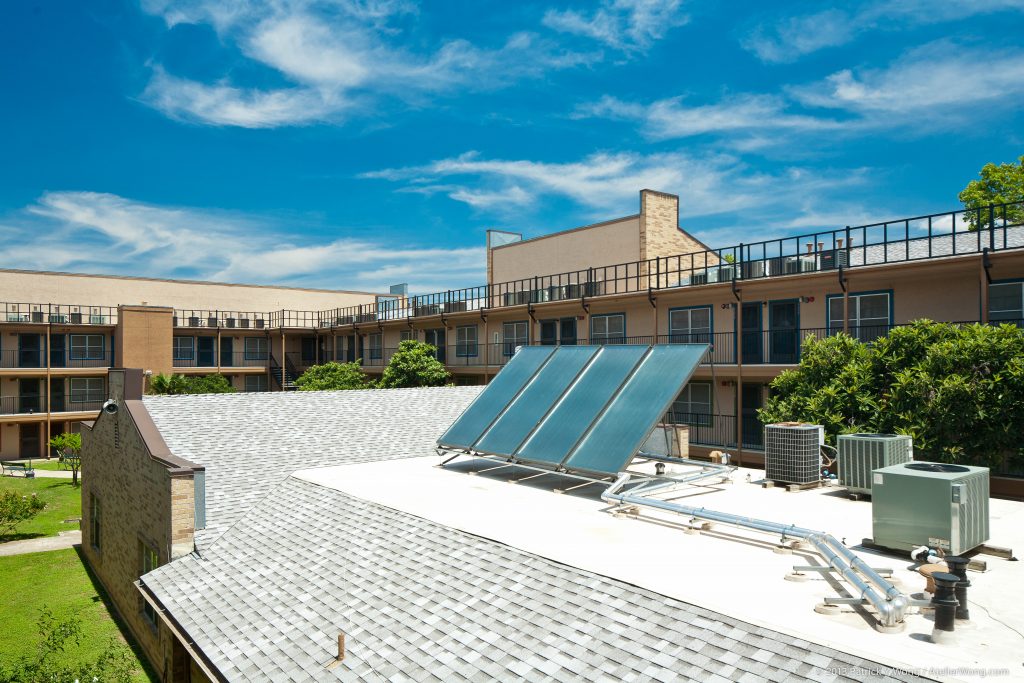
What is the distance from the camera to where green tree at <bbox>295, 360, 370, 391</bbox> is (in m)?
40.4

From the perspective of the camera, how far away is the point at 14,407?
4081 cm

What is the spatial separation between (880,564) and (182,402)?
50.8ft

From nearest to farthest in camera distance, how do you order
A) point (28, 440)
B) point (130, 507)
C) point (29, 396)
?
point (130, 507) → point (29, 396) → point (28, 440)

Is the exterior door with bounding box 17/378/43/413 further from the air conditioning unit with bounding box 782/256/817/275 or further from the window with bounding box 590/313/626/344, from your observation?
the air conditioning unit with bounding box 782/256/817/275

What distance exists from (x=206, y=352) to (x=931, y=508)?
169 ft

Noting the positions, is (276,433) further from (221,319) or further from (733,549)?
(221,319)

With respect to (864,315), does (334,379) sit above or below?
below

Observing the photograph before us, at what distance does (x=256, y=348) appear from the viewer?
174 ft

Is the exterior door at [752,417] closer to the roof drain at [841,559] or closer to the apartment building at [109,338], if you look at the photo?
the roof drain at [841,559]

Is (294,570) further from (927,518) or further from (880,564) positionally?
(927,518)

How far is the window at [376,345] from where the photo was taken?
4624cm

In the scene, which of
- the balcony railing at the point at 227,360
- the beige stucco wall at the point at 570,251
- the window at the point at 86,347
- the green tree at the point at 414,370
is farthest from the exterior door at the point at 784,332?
the window at the point at 86,347

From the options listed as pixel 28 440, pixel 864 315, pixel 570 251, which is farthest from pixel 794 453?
pixel 28 440

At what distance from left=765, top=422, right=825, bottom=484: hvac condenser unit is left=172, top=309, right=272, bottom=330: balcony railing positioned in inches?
1807
